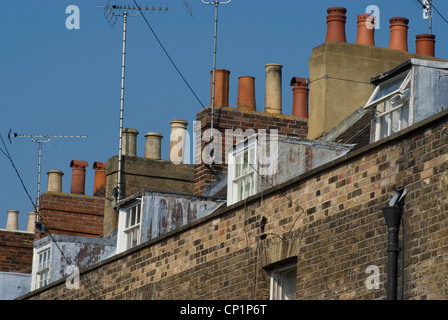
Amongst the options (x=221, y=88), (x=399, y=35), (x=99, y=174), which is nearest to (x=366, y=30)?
(x=399, y=35)

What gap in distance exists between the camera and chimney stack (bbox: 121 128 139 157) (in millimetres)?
32625

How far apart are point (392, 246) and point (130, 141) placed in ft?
55.5

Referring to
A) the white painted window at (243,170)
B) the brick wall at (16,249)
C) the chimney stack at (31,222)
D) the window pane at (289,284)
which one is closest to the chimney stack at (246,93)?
the white painted window at (243,170)

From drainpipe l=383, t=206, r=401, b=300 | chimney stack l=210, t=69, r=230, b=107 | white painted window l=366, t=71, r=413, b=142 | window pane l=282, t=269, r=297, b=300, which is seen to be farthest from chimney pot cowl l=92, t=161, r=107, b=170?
drainpipe l=383, t=206, r=401, b=300

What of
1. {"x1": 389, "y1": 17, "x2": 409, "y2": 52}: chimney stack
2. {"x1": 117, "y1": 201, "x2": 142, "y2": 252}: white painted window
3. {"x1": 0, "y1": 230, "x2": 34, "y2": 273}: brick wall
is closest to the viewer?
{"x1": 117, "y1": 201, "x2": 142, "y2": 252}: white painted window

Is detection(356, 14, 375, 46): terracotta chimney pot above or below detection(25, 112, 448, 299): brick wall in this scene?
above

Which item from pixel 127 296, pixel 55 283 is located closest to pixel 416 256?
pixel 127 296

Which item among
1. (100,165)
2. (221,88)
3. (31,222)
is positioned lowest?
(31,222)

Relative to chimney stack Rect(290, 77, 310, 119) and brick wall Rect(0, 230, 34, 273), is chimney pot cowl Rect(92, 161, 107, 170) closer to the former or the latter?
brick wall Rect(0, 230, 34, 273)

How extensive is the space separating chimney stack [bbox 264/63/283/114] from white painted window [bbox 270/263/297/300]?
9.69 metres

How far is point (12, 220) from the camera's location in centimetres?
4344

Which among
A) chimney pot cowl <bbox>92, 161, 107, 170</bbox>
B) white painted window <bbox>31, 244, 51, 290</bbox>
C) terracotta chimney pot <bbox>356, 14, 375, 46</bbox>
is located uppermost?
terracotta chimney pot <bbox>356, 14, 375, 46</bbox>

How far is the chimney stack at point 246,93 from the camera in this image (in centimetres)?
2895

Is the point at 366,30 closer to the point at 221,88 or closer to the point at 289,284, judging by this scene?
the point at 221,88
